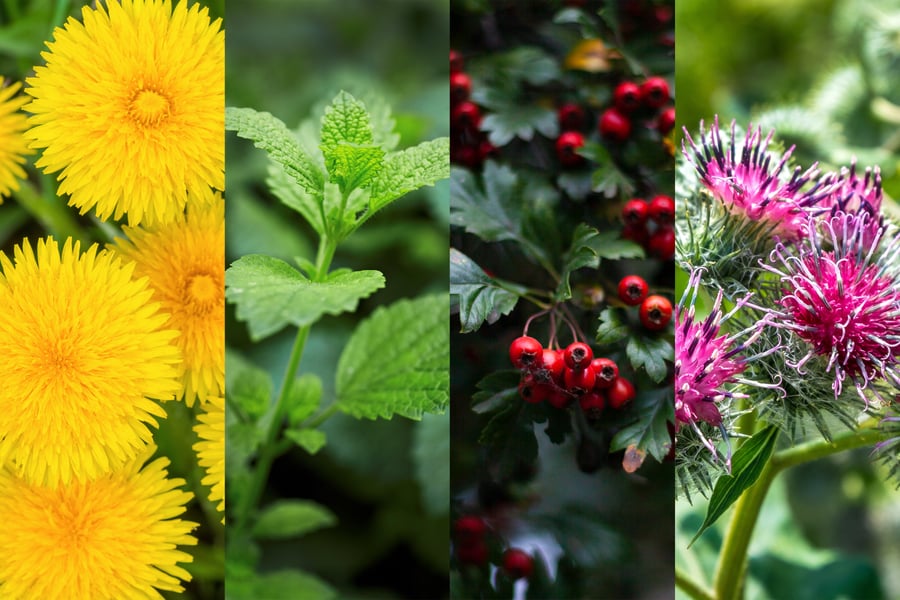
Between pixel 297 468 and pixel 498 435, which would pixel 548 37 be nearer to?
pixel 498 435

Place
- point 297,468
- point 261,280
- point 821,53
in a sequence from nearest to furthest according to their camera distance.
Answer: point 261,280 < point 297,468 < point 821,53

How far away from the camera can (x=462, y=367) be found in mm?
470

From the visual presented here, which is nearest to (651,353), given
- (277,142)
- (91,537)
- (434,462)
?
(277,142)

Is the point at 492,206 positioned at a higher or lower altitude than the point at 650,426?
higher

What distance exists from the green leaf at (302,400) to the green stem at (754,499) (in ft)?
0.99

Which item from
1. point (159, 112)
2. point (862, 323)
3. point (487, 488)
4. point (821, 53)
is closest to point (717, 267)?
point (862, 323)

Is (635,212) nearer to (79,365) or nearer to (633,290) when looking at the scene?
(633,290)

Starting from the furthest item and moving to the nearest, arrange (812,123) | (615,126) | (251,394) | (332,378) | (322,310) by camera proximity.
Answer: (332,378)
(812,123)
(251,394)
(615,126)
(322,310)

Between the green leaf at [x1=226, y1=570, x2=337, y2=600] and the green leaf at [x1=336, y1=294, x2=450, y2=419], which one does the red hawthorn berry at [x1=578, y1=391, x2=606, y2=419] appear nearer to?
the green leaf at [x1=336, y1=294, x2=450, y2=419]

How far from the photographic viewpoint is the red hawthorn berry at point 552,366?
0.44 meters

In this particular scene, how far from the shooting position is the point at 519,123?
50 centimetres

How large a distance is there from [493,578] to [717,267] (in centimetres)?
22

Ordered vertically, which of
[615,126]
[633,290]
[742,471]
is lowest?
[742,471]

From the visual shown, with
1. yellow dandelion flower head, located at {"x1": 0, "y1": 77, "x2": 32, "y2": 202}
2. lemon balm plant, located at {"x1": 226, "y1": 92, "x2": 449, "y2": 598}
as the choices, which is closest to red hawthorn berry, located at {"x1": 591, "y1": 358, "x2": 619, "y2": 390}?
lemon balm plant, located at {"x1": 226, "y1": 92, "x2": 449, "y2": 598}
